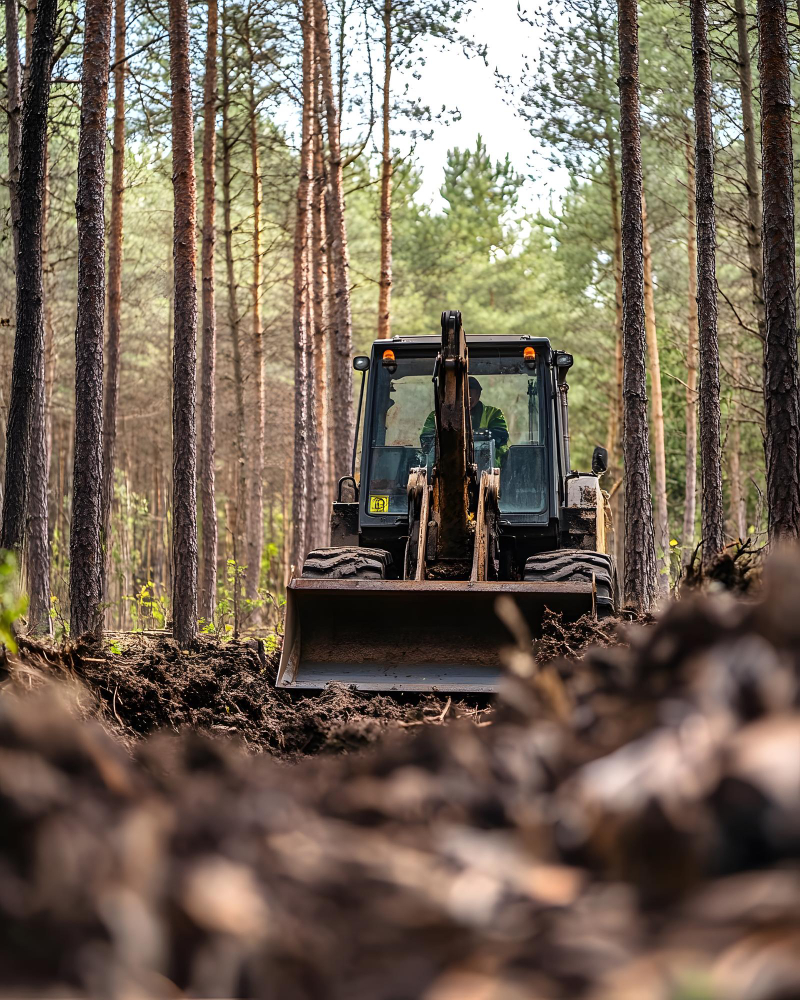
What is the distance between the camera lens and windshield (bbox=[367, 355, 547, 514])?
9.32 metres

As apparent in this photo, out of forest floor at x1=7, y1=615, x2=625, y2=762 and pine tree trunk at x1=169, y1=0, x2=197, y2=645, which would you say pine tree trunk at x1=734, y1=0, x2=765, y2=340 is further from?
forest floor at x1=7, y1=615, x2=625, y2=762

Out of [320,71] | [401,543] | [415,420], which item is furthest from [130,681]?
[320,71]

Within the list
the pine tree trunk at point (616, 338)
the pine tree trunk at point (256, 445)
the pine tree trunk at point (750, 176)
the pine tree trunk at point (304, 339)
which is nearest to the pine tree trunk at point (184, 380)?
the pine tree trunk at point (304, 339)

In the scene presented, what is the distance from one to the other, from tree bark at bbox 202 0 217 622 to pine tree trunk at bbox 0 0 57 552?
21.5 feet

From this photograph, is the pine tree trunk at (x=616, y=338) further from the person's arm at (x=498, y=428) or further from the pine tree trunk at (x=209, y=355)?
the person's arm at (x=498, y=428)

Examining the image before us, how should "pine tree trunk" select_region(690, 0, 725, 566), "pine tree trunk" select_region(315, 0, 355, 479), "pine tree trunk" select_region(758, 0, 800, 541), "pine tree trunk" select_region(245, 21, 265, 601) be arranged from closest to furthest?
"pine tree trunk" select_region(758, 0, 800, 541) → "pine tree trunk" select_region(690, 0, 725, 566) → "pine tree trunk" select_region(315, 0, 355, 479) → "pine tree trunk" select_region(245, 21, 265, 601)

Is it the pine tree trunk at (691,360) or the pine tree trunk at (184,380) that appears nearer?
the pine tree trunk at (184,380)

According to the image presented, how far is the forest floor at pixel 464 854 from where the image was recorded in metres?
1.37

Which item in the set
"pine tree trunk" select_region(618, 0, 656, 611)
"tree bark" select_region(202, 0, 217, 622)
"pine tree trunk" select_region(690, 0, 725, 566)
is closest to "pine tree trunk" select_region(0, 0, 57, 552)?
"tree bark" select_region(202, 0, 217, 622)

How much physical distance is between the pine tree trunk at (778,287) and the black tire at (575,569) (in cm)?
126

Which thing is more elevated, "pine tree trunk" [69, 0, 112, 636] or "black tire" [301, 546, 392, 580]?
"pine tree trunk" [69, 0, 112, 636]

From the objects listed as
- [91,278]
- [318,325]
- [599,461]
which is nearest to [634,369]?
[599,461]

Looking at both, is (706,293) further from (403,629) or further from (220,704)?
(220,704)

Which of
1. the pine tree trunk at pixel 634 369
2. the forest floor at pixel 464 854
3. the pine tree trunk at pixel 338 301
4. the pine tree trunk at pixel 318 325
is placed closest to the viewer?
the forest floor at pixel 464 854
